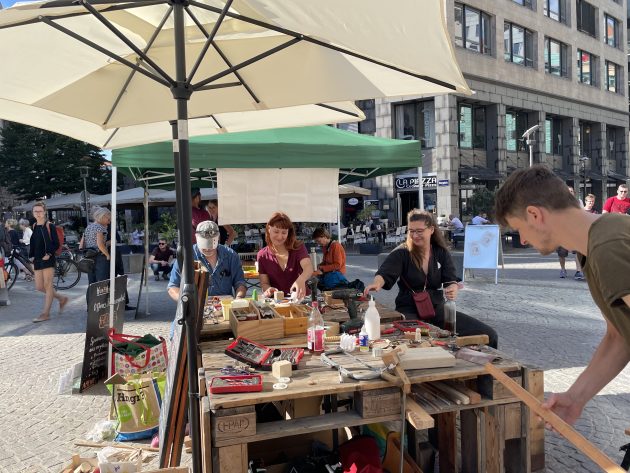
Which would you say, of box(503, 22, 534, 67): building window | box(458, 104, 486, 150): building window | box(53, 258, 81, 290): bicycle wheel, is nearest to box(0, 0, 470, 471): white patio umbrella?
box(53, 258, 81, 290): bicycle wheel

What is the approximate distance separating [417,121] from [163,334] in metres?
21.0

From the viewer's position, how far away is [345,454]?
294cm

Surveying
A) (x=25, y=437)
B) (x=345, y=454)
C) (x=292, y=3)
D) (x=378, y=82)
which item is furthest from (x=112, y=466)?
(x=378, y=82)

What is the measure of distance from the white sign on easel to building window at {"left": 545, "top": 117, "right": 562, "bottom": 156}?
22780mm

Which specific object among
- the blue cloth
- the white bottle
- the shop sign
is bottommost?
the white bottle

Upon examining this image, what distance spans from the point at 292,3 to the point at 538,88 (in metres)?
30.3

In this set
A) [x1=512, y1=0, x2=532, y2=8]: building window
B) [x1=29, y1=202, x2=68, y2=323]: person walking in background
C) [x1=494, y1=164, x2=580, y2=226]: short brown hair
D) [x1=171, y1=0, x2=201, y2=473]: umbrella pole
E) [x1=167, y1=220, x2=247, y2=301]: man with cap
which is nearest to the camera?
[x1=494, y1=164, x2=580, y2=226]: short brown hair

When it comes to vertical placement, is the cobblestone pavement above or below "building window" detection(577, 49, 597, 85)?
below

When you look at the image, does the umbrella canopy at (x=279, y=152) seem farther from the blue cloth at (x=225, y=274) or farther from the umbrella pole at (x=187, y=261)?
the umbrella pole at (x=187, y=261)

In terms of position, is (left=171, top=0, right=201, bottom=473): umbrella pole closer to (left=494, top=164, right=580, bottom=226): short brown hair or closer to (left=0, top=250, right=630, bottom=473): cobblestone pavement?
Result: (left=494, top=164, right=580, bottom=226): short brown hair

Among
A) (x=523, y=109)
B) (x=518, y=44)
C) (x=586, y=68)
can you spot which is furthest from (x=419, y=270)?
(x=586, y=68)

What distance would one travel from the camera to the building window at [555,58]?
30.1 meters

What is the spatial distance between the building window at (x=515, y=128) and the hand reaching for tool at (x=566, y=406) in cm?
2792

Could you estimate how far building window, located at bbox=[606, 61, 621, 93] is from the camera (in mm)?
35906
